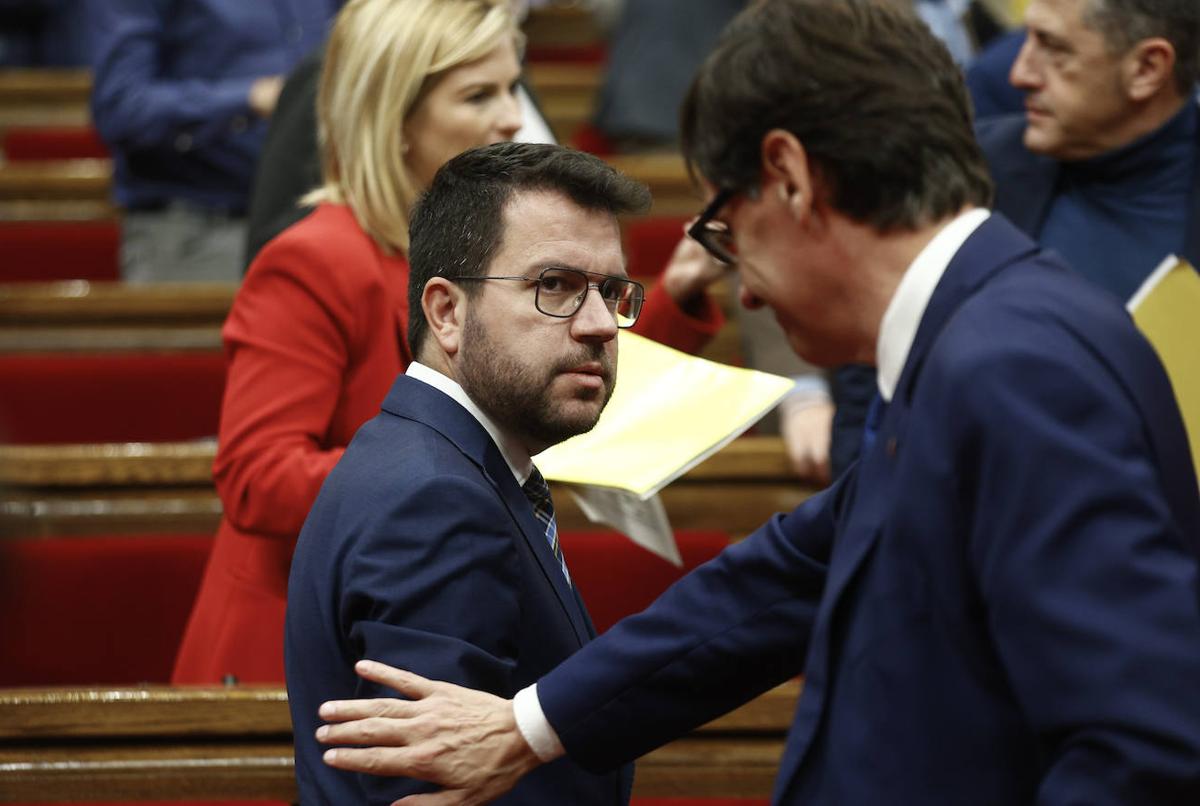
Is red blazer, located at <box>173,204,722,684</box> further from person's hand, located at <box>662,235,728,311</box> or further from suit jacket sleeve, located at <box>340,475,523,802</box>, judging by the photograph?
suit jacket sleeve, located at <box>340,475,523,802</box>

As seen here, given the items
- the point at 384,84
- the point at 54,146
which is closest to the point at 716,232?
the point at 384,84

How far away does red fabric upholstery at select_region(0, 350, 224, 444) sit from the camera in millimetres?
2938

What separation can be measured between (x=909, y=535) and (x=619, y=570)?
1.33 meters

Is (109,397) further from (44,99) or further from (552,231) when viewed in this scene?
(44,99)

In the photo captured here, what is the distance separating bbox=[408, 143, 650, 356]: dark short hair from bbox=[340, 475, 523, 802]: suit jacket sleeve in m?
0.24

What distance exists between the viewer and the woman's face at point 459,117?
197 centimetres

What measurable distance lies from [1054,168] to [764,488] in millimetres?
682

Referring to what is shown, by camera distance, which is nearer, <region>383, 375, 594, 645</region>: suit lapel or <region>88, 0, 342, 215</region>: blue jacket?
<region>383, 375, 594, 645</region>: suit lapel

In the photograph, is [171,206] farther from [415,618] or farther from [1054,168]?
[415,618]

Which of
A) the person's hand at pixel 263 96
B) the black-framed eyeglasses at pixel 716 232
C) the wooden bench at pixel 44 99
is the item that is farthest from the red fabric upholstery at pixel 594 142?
the black-framed eyeglasses at pixel 716 232

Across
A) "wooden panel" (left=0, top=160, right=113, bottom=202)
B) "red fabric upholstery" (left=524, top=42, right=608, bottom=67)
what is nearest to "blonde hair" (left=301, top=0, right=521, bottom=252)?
"wooden panel" (left=0, top=160, right=113, bottom=202)

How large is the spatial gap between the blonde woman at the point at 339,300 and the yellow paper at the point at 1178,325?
52cm

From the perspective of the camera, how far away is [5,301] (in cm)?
313

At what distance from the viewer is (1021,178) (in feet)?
7.46
